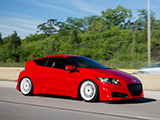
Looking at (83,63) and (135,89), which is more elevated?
(83,63)

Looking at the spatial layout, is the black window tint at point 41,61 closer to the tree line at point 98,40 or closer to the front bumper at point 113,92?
the front bumper at point 113,92

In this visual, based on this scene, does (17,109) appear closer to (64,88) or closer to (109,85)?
(64,88)

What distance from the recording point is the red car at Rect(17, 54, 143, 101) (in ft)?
26.6

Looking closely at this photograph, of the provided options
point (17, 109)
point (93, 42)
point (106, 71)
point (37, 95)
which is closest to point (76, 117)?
point (17, 109)

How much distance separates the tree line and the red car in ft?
161

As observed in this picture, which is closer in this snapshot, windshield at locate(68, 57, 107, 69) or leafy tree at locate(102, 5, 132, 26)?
windshield at locate(68, 57, 107, 69)

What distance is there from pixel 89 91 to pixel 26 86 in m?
2.57

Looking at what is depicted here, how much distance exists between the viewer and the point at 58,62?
369 inches

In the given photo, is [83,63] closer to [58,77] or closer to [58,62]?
[58,62]

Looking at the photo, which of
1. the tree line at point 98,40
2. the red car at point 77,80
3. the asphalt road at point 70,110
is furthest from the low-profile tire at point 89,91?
the tree line at point 98,40

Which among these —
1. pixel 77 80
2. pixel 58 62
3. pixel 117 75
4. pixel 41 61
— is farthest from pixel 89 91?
pixel 41 61

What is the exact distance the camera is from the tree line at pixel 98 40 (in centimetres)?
6844

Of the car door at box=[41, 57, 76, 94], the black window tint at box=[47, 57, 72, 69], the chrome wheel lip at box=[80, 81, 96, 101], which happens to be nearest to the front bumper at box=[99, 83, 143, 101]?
the chrome wheel lip at box=[80, 81, 96, 101]

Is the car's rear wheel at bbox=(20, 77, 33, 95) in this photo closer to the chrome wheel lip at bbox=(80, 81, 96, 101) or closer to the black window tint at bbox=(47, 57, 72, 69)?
the black window tint at bbox=(47, 57, 72, 69)
